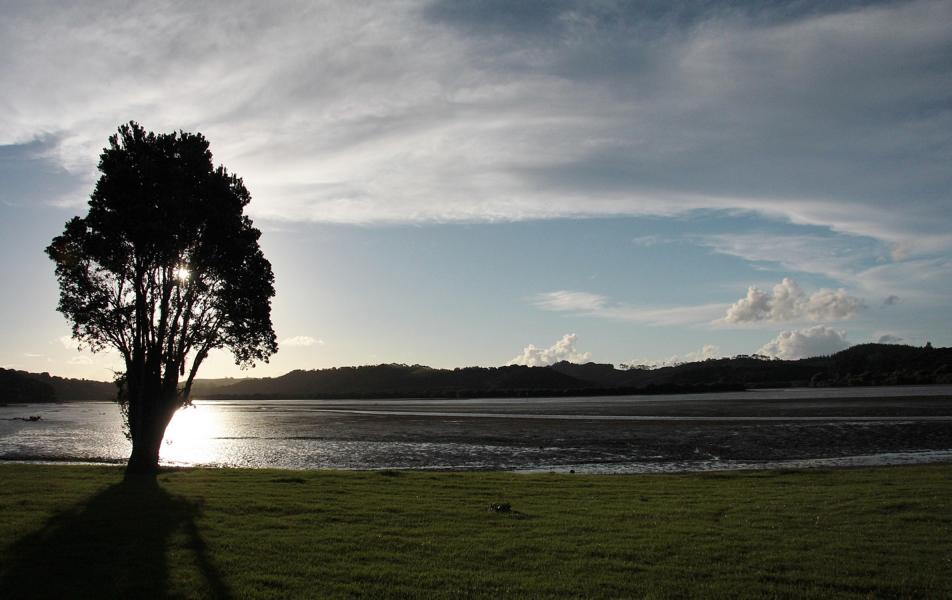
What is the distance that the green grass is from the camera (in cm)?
Answer: 1361

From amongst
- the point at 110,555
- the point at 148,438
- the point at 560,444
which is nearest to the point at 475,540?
the point at 110,555

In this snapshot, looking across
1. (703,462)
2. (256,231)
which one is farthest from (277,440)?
(703,462)

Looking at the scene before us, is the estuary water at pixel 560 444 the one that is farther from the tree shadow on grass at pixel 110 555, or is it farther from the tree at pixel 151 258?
the tree shadow on grass at pixel 110 555

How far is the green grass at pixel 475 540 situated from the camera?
44.7 ft

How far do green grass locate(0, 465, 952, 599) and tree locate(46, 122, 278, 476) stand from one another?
20.7 ft

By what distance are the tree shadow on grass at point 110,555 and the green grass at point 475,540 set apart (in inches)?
2.2

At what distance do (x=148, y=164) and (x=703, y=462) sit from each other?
3559 cm

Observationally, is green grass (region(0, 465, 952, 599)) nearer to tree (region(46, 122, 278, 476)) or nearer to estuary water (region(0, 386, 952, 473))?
tree (region(46, 122, 278, 476))

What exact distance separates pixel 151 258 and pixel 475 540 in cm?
2312

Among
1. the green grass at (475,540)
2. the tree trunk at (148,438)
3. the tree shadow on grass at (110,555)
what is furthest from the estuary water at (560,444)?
the tree shadow on grass at (110,555)

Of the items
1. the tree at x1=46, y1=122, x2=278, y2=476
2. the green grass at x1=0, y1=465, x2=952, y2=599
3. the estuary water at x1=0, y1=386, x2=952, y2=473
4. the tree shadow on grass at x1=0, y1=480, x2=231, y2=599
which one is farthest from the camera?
the estuary water at x1=0, y1=386, x2=952, y2=473

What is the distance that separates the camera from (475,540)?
1759 centimetres

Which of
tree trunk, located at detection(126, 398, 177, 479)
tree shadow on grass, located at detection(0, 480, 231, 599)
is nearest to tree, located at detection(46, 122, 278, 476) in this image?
tree trunk, located at detection(126, 398, 177, 479)

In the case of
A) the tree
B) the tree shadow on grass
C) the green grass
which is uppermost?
the tree
